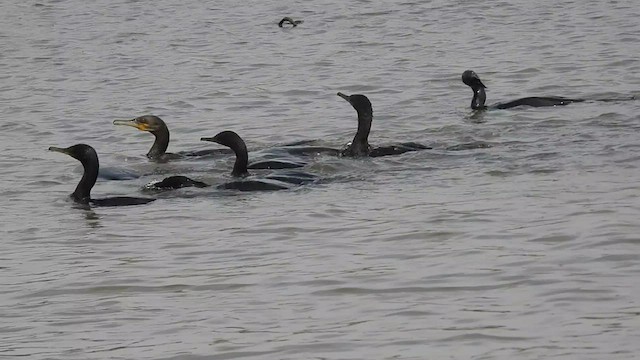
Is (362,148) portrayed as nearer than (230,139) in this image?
No

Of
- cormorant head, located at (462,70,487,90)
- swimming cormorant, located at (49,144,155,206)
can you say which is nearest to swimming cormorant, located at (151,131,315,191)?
swimming cormorant, located at (49,144,155,206)

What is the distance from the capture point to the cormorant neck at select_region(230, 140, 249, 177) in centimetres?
1372

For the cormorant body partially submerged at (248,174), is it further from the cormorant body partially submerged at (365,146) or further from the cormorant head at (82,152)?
the cormorant head at (82,152)

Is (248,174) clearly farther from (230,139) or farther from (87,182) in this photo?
(87,182)

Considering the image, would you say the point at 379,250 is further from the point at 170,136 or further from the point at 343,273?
the point at 170,136

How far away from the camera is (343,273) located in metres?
9.53

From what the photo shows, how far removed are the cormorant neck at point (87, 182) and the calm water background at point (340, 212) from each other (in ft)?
0.65

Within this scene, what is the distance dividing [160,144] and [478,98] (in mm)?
4071

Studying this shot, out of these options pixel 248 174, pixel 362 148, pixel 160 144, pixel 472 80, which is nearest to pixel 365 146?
pixel 362 148

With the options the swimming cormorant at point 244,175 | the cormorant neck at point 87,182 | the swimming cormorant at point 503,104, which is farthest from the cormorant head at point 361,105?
the cormorant neck at point 87,182

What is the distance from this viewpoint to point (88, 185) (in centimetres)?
1321

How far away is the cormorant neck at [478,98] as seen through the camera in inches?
691

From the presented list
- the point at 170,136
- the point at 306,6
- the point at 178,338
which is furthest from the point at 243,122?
the point at 306,6

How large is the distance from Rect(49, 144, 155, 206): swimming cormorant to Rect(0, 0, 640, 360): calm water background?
18 cm
